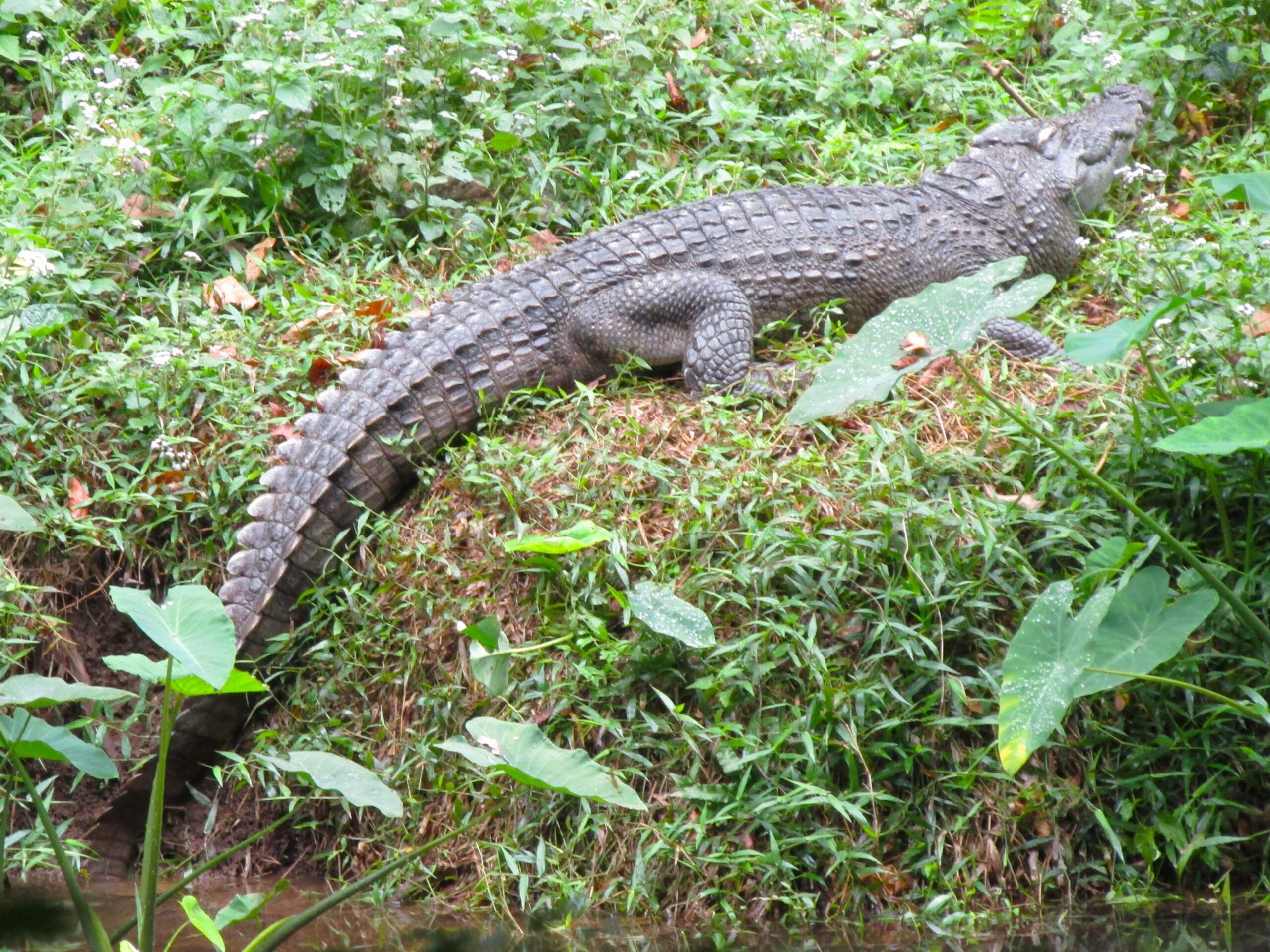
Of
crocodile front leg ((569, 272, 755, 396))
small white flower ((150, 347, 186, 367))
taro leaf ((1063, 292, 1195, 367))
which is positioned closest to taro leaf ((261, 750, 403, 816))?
taro leaf ((1063, 292, 1195, 367))

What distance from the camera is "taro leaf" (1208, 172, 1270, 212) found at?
2.92 metres

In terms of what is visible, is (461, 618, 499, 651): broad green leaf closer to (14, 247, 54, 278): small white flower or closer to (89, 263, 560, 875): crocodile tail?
(89, 263, 560, 875): crocodile tail

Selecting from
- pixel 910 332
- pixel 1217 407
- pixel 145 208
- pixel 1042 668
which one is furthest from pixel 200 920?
pixel 145 208

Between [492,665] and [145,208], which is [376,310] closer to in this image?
[145,208]

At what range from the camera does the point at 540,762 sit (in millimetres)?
2309

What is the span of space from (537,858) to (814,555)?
1.12m

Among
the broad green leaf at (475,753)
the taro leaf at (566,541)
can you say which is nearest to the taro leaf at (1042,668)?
the broad green leaf at (475,753)

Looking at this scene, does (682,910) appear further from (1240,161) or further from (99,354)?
(1240,161)

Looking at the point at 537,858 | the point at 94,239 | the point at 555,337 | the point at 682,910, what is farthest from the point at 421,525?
the point at 94,239

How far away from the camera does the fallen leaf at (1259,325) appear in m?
3.52

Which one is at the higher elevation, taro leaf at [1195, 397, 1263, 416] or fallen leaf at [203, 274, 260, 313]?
taro leaf at [1195, 397, 1263, 416]

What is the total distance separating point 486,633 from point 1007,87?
3978 millimetres

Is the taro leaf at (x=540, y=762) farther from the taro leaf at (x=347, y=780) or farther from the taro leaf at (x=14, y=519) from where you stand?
the taro leaf at (x=14, y=519)

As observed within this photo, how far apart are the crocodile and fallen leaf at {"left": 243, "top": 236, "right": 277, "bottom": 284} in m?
1.09
